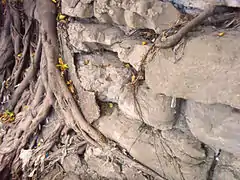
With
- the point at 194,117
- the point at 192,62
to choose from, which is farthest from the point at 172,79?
the point at 194,117

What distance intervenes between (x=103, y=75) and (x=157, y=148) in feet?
2.12

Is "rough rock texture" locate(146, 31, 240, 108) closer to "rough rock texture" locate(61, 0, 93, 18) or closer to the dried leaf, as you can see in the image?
"rough rock texture" locate(61, 0, 93, 18)

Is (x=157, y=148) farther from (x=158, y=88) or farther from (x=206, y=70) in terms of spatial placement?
(x=206, y=70)

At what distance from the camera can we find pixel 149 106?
1.72 m

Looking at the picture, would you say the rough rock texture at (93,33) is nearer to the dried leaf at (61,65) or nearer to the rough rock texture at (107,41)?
the rough rock texture at (107,41)

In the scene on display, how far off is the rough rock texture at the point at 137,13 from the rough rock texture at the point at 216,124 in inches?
19.7

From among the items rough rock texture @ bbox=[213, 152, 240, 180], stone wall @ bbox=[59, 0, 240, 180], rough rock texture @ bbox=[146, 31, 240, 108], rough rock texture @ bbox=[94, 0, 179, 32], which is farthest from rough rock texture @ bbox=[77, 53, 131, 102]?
rough rock texture @ bbox=[213, 152, 240, 180]

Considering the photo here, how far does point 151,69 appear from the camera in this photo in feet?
5.23

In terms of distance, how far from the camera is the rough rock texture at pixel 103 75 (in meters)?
1.96

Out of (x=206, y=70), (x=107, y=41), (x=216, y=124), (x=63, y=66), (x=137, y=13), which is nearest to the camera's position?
(x=206, y=70)

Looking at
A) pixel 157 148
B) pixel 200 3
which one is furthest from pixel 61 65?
pixel 200 3

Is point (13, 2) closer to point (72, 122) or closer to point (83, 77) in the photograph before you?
point (83, 77)

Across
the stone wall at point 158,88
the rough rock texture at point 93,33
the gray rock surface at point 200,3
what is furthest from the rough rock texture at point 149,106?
the gray rock surface at point 200,3

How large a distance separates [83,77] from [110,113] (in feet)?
1.11
